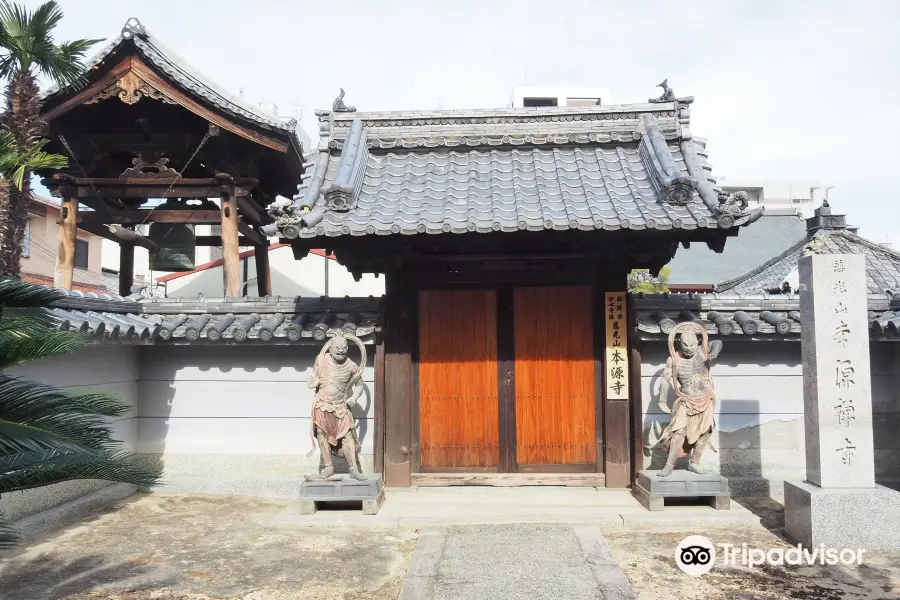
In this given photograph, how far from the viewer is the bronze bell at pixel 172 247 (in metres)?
14.5

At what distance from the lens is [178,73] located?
35.8 ft

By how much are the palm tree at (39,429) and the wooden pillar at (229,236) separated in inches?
280

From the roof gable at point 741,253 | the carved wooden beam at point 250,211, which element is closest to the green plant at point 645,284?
the roof gable at point 741,253

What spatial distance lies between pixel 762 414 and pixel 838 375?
2190mm

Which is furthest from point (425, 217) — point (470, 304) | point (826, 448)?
point (826, 448)

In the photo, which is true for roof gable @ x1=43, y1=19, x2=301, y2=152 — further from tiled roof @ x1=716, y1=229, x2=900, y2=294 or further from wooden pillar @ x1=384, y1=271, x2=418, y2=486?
tiled roof @ x1=716, y1=229, x2=900, y2=294

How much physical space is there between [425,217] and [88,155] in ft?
28.2

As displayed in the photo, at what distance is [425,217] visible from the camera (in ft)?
24.0

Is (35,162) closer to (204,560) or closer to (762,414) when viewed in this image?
(204,560)

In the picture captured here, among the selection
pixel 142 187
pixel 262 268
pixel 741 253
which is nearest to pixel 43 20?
pixel 142 187

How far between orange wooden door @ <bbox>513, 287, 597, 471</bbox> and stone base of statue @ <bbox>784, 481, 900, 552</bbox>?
283 cm

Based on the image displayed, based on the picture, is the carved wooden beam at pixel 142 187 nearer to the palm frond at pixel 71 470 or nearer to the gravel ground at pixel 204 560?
the gravel ground at pixel 204 560

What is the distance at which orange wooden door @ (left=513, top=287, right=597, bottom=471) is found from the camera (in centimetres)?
845

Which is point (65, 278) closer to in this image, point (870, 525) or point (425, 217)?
point (425, 217)
